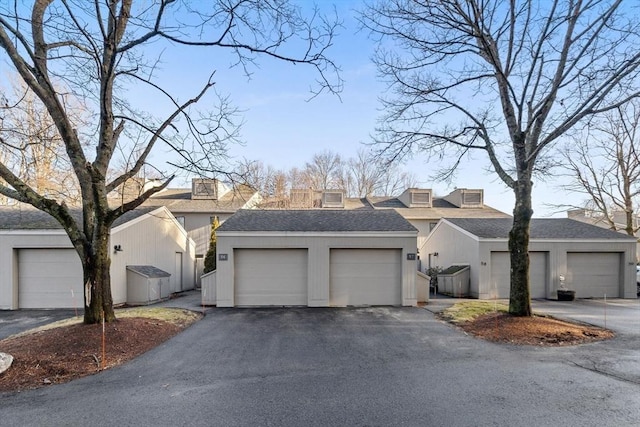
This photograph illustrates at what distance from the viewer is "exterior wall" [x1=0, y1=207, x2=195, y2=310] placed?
13312 millimetres

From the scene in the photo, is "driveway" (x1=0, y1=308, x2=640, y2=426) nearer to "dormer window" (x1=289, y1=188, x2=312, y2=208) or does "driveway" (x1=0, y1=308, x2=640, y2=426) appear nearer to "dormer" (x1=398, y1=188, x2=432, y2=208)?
A: "dormer" (x1=398, y1=188, x2=432, y2=208)

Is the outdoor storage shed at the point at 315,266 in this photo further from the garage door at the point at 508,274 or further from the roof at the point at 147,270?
the garage door at the point at 508,274

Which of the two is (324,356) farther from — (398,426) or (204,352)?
(398,426)

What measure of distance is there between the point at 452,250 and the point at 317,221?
8.28 m

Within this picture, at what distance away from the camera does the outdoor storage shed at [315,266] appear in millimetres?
13406

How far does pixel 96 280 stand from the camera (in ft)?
27.5

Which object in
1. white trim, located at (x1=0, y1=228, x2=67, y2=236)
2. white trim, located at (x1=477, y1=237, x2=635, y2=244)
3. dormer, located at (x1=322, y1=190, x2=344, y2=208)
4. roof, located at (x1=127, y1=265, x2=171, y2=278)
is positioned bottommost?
roof, located at (x1=127, y1=265, x2=171, y2=278)

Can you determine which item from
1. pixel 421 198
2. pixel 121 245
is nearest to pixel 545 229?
pixel 421 198

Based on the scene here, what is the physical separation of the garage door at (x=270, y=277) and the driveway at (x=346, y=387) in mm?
Answer: 4803

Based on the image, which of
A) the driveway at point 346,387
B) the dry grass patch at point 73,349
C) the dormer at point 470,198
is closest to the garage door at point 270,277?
the dry grass patch at point 73,349

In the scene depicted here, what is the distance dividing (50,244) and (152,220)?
4.05m

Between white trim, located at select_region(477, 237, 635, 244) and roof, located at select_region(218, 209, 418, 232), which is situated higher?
roof, located at select_region(218, 209, 418, 232)

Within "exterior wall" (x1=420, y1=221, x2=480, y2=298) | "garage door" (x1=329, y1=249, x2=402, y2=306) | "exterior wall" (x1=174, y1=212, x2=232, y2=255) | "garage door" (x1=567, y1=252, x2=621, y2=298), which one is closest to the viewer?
"garage door" (x1=329, y1=249, x2=402, y2=306)

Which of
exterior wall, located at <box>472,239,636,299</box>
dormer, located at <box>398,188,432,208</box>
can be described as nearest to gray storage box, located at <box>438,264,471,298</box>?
exterior wall, located at <box>472,239,636,299</box>
